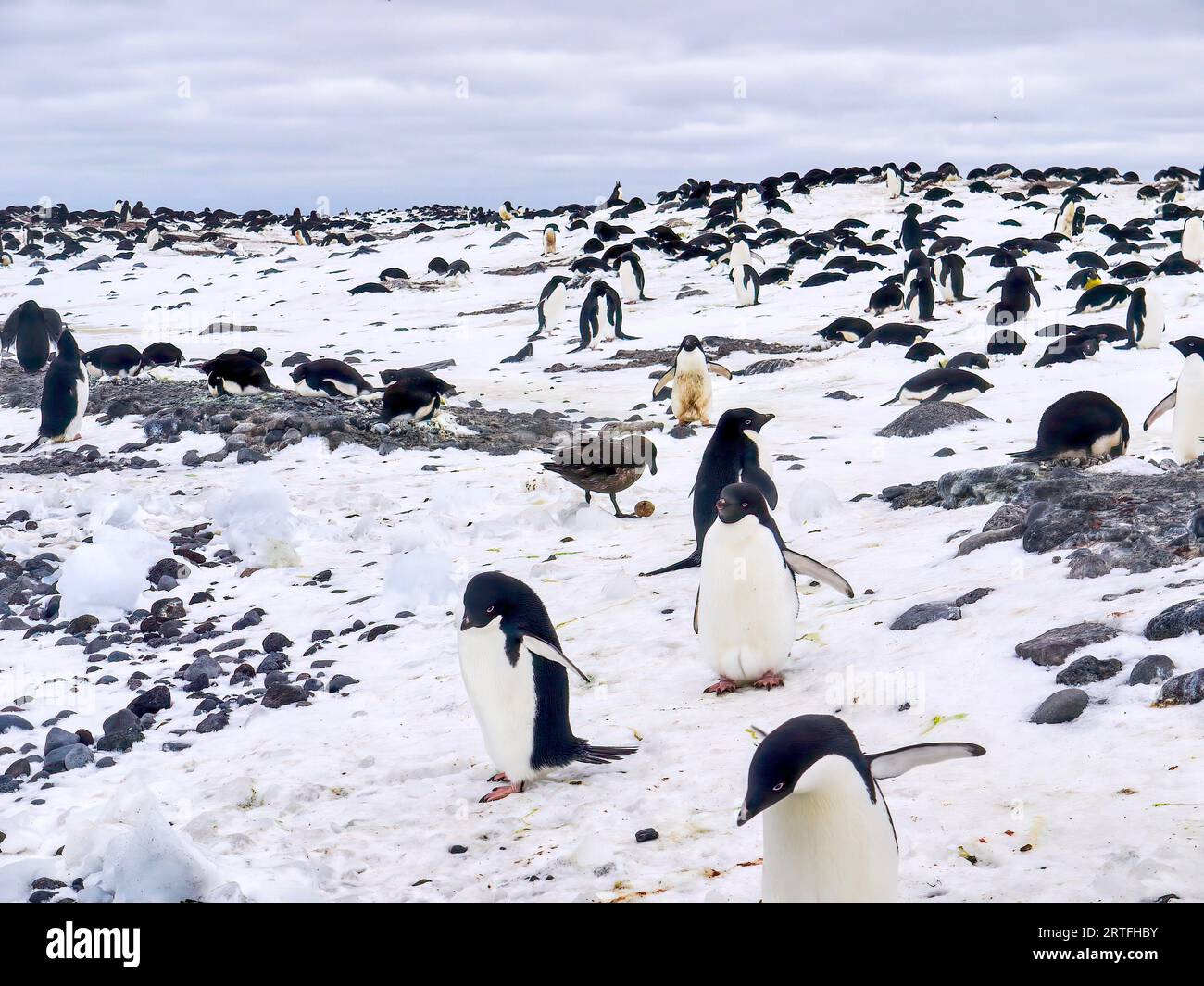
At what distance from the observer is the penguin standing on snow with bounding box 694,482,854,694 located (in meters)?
4.70

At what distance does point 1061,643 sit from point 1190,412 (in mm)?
4232

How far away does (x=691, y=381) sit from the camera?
1140 cm

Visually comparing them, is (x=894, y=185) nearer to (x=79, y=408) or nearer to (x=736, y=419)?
(x=79, y=408)

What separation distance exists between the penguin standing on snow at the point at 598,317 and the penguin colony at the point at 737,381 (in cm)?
4

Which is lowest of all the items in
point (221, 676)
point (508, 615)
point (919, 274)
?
point (221, 676)

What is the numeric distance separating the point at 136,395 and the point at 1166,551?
1101 centimetres

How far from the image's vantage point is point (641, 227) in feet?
101

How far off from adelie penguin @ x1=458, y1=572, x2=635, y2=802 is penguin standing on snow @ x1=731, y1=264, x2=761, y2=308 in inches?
656

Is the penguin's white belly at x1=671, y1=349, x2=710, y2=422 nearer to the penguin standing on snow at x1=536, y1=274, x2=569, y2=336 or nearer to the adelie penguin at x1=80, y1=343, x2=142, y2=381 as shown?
the adelie penguin at x1=80, y1=343, x2=142, y2=381

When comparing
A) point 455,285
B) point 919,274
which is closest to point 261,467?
point 919,274

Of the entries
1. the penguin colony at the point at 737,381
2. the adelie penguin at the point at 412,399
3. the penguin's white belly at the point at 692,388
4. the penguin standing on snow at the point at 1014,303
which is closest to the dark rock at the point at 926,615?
the penguin colony at the point at 737,381

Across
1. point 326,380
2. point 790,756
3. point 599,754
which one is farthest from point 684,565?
point 326,380

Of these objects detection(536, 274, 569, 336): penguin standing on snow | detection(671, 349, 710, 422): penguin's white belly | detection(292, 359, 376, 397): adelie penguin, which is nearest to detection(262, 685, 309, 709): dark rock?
detection(671, 349, 710, 422): penguin's white belly
